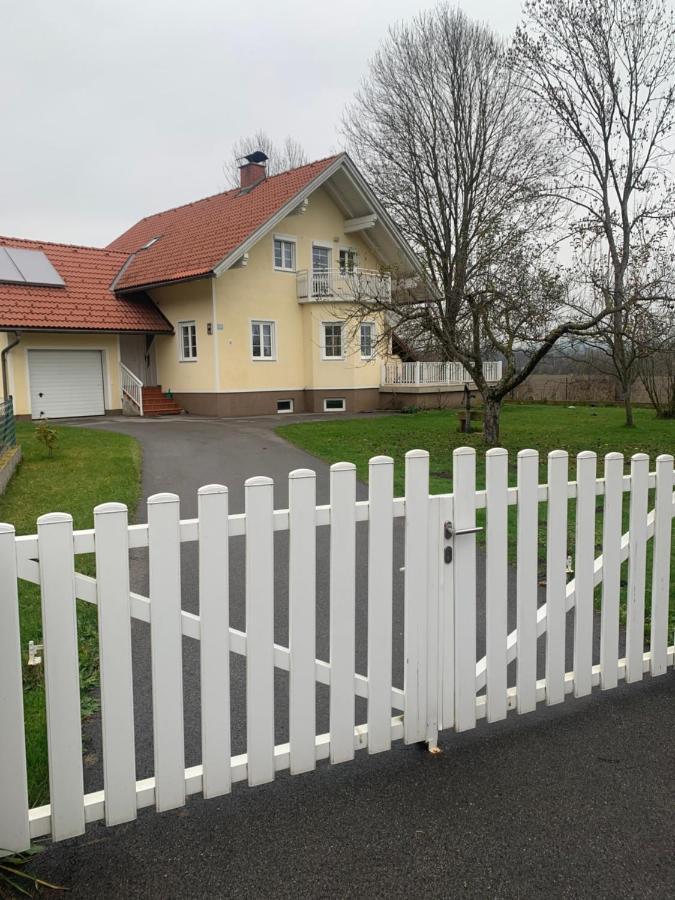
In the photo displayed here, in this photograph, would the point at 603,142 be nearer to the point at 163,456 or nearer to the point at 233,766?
the point at 163,456

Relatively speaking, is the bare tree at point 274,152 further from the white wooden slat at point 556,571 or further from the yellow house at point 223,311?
the white wooden slat at point 556,571

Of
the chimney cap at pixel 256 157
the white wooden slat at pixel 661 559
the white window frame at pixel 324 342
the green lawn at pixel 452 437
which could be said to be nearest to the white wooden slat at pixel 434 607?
the white wooden slat at pixel 661 559

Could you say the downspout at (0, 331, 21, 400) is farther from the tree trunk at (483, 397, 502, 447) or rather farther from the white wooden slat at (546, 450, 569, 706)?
the white wooden slat at (546, 450, 569, 706)

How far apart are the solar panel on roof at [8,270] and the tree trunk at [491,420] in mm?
15787

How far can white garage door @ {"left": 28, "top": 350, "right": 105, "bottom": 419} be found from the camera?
2202cm

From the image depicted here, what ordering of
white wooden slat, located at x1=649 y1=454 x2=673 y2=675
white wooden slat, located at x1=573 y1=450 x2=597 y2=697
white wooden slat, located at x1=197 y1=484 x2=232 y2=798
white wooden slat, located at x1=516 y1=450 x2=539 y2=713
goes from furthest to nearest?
white wooden slat, located at x1=649 y1=454 x2=673 y2=675
white wooden slat, located at x1=573 y1=450 x2=597 y2=697
white wooden slat, located at x1=516 y1=450 x2=539 y2=713
white wooden slat, located at x1=197 y1=484 x2=232 y2=798

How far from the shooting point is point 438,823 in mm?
2568

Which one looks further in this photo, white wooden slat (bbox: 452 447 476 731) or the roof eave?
the roof eave

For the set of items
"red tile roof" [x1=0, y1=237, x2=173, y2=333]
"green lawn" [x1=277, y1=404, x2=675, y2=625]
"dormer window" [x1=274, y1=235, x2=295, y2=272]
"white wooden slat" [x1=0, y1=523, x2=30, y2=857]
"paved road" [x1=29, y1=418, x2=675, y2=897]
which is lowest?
"paved road" [x1=29, y1=418, x2=675, y2=897]

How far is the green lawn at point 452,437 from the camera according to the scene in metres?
12.8

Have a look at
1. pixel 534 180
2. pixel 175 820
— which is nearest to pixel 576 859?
pixel 175 820

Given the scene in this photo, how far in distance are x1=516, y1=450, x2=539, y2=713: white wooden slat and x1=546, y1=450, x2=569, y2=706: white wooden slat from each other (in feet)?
0.26

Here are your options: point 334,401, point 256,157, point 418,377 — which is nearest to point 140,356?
point 334,401

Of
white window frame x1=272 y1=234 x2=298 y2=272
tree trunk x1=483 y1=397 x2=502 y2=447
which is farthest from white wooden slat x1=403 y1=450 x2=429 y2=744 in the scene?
white window frame x1=272 y1=234 x2=298 y2=272
